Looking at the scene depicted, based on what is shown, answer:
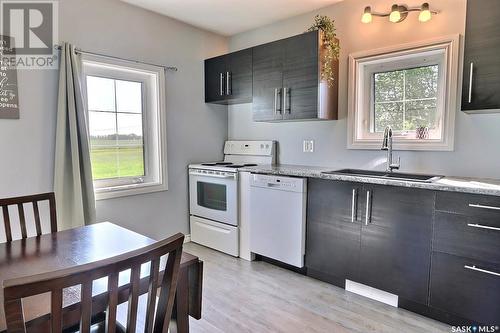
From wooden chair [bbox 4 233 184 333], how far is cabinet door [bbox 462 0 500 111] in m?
2.15

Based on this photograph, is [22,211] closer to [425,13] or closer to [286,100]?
[286,100]

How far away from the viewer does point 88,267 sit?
0.74 metres

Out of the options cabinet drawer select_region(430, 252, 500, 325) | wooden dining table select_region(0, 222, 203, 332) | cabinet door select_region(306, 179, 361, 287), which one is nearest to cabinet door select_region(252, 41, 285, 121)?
cabinet door select_region(306, 179, 361, 287)

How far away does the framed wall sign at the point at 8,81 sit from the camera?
89.7 inches

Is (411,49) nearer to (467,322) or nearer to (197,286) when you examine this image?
(467,322)

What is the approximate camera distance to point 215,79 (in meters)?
3.63

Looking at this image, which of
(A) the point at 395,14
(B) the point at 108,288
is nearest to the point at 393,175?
(A) the point at 395,14

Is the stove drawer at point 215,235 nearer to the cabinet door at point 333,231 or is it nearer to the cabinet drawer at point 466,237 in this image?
the cabinet door at point 333,231

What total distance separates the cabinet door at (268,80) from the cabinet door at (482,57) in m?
1.52

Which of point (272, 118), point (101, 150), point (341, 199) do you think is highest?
point (272, 118)

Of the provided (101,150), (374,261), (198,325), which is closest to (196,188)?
(101,150)

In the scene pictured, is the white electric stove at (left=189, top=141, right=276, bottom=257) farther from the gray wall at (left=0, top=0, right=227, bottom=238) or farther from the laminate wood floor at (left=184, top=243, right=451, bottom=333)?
the laminate wood floor at (left=184, top=243, right=451, bottom=333)

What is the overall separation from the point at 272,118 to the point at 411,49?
135cm

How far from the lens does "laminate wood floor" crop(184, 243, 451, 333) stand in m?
2.01
